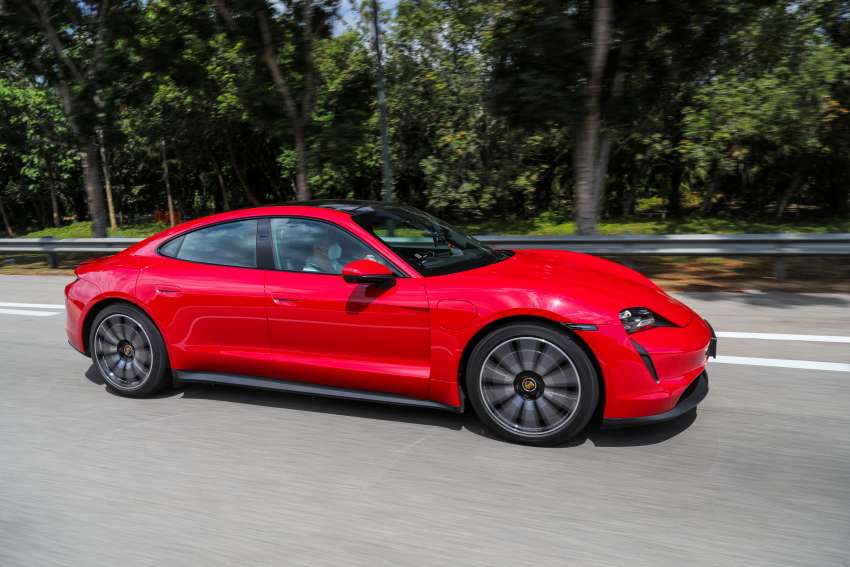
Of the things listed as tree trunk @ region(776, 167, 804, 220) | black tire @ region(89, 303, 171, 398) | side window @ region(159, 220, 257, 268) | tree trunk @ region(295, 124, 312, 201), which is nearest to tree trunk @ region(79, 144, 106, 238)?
tree trunk @ region(295, 124, 312, 201)

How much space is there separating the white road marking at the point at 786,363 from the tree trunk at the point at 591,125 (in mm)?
5631

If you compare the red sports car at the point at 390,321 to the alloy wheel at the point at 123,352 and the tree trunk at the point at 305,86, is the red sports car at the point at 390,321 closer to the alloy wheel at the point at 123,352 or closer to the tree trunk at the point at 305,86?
the alloy wheel at the point at 123,352

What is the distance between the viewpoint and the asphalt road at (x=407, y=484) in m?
2.79

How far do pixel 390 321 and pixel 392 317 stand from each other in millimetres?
27

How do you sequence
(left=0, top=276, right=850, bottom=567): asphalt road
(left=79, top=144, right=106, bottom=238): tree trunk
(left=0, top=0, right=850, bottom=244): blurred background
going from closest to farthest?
1. (left=0, top=276, right=850, bottom=567): asphalt road
2. (left=0, top=0, right=850, bottom=244): blurred background
3. (left=79, top=144, right=106, bottom=238): tree trunk

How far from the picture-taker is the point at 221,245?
468cm

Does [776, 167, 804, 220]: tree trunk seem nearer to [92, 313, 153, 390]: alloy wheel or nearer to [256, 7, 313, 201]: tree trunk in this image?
[256, 7, 313, 201]: tree trunk

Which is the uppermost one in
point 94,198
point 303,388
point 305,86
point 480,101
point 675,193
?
point 480,101

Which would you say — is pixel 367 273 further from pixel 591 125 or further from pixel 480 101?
pixel 480 101

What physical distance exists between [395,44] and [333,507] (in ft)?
72.8

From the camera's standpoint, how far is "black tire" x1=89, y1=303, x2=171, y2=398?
4773 millimetres

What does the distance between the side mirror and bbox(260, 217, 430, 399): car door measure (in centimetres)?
5

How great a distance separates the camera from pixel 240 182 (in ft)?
115

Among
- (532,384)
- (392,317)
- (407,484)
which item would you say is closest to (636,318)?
(532,384)
